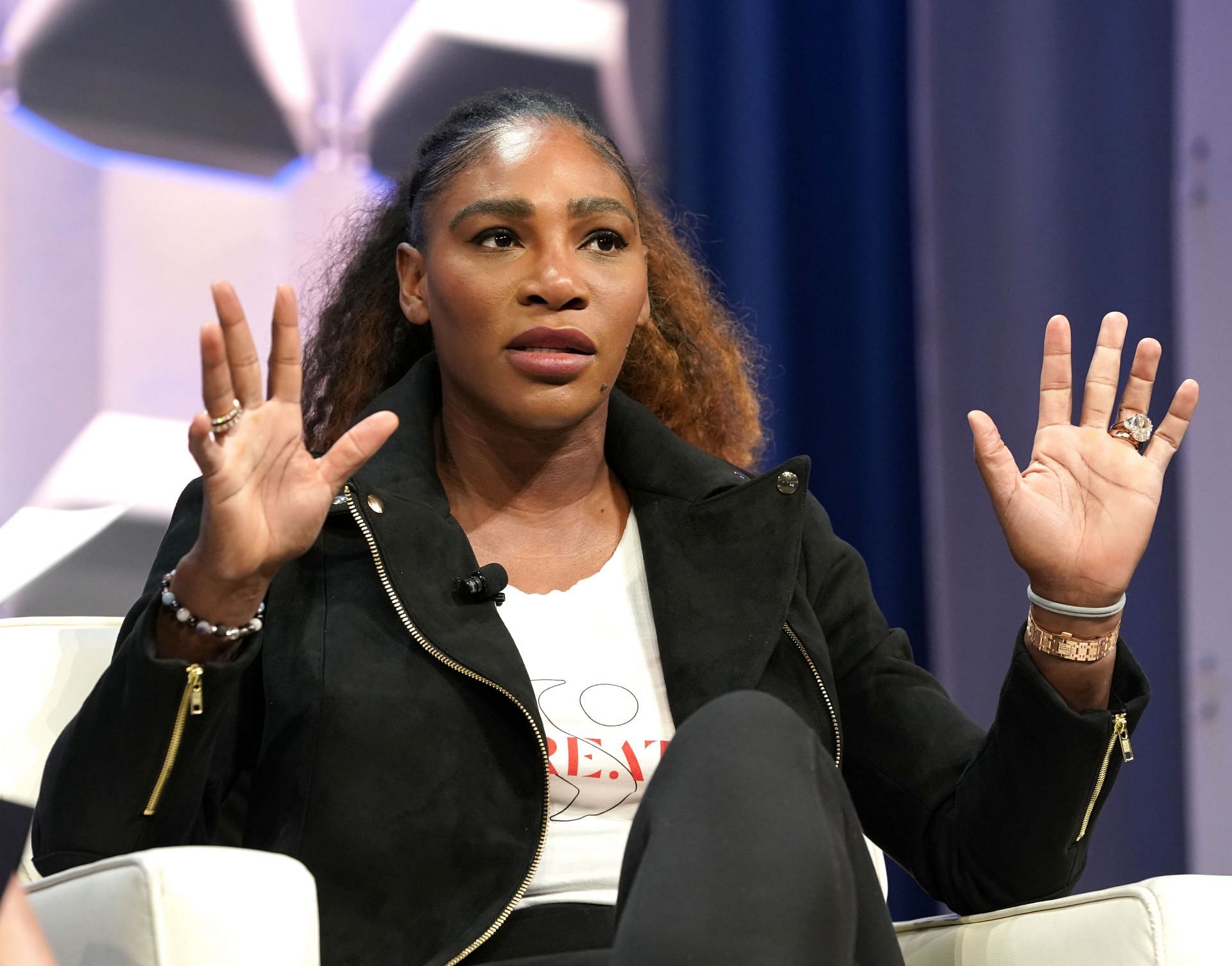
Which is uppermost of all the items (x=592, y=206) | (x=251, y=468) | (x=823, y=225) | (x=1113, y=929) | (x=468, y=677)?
(x=592, y=206)

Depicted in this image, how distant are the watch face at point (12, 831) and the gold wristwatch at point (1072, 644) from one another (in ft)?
2.46

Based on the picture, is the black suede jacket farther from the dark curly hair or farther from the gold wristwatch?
the dark curly hair

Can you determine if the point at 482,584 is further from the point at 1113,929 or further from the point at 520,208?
the point at 1113,929

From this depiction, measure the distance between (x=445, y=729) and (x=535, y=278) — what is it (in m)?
0.41

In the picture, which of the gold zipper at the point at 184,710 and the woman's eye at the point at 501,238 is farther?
the woman's eye at the point at 501,238

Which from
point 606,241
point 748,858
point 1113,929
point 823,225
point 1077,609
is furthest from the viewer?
point 823,225

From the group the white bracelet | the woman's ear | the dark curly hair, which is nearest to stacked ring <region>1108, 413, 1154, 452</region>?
the white bracelet

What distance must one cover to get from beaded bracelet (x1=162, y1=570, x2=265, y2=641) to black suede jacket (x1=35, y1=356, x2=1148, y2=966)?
1cm

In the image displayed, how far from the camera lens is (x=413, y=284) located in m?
1.52

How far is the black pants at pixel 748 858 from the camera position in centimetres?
80

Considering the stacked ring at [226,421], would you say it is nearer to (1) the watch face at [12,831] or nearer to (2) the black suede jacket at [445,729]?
(2) the black suede jacket at [445,729]

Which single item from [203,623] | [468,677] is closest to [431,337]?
[468,677]

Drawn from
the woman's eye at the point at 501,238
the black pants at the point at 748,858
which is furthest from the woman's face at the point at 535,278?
the black pants at the point at 748,858

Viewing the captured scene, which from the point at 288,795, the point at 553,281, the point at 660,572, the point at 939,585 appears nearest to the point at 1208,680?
the point at 939,585
